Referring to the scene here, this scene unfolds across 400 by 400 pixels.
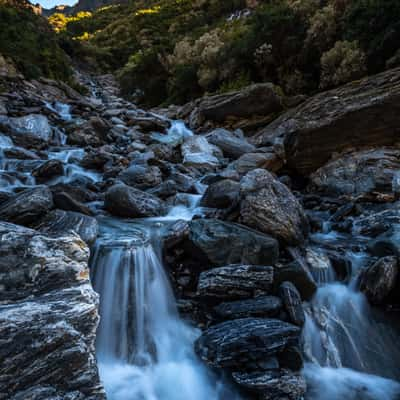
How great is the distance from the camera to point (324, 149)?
829 centimetres

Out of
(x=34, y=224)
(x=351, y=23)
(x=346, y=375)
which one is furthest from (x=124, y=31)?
(x=346, y=375)

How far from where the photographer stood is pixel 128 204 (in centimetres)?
536

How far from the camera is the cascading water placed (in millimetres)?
3301

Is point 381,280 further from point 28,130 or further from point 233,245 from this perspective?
point 28,130

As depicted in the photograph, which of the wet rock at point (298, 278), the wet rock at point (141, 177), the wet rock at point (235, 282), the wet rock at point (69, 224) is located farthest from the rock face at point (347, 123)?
the wet rock at point (69, 224)

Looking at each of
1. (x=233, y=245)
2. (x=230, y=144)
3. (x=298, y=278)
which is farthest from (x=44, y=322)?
(x=230, y=144)

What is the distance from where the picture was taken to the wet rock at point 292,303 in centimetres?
359

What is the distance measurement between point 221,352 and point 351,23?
12.0 meters

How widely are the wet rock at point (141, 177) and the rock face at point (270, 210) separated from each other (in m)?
2.61

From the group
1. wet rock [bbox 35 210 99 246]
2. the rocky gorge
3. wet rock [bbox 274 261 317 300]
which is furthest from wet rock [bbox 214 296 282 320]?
wet rock [bbox 35 210 99 246]

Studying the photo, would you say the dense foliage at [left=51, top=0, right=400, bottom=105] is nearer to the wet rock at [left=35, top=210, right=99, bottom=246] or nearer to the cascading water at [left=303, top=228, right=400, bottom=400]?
the cascading water at [left=303, top=228, right=400, bottom=400]

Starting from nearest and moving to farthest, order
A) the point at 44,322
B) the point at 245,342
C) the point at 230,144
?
the point at 44,322 → the point at 245,342 → the point at 230,144

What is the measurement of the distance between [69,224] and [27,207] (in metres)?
0.75

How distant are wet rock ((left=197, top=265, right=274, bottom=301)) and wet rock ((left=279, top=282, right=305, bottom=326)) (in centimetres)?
22
